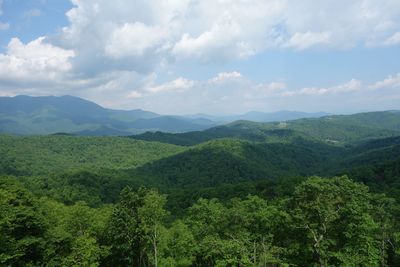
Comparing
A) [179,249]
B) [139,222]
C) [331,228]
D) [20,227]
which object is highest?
[20,227]

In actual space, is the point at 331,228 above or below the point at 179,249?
above

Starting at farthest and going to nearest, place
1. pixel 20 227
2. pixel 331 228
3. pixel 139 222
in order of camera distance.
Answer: pixel 139 222
pixel 331 228
pixel 20 227

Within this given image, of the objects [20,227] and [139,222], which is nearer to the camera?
[20,227]

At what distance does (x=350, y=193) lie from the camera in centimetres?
3666

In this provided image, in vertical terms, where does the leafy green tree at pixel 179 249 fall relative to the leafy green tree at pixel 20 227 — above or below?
below

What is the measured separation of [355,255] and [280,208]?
10405 mm

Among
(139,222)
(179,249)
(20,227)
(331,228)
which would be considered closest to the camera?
(20,227)

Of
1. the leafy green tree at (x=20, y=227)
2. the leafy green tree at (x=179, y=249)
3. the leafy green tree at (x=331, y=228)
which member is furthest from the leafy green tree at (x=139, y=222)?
the leafy green tree at (x=331, y=228)

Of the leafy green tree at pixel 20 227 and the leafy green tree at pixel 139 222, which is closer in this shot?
the leafy green tree at pixel 20 227

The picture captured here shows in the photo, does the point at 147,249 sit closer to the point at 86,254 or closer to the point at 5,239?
the point at 86,254

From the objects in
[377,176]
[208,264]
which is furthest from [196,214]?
[377,176]

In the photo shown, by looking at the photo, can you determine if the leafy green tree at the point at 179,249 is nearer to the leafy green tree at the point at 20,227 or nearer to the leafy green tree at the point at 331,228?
the leafy green tree at the point at 331,228

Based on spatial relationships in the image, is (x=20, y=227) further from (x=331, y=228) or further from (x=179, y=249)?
(x=331, y=228)

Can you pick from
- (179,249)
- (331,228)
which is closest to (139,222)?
(179,249)
